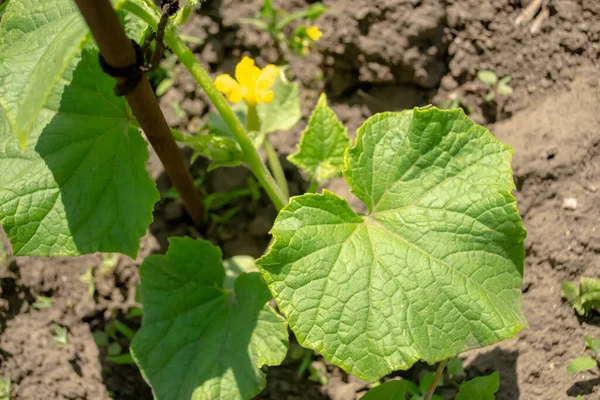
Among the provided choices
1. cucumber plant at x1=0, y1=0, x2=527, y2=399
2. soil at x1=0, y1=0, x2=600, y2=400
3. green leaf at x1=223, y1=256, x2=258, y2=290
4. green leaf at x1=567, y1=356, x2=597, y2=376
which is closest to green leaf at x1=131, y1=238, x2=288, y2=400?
cucumber plant at x1=0, y1=0, x2=527, y2=399

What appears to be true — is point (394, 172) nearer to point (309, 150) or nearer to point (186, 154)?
point (309, 150)

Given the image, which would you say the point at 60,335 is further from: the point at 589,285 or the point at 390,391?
the point at 589,285

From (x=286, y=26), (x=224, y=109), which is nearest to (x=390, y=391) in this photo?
(x=224, y=109)

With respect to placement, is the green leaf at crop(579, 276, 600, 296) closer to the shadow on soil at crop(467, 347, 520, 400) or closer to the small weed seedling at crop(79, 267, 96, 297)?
the shadow on soil at crop(467, 347, 520, 400)

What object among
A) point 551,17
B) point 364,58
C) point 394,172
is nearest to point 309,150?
point 394,172

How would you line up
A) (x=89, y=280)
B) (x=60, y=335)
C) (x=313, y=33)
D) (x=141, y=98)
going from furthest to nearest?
(x=313, y=33) < (x=89, y=280) < (x=60, y=335) < (x=141, y=98)
